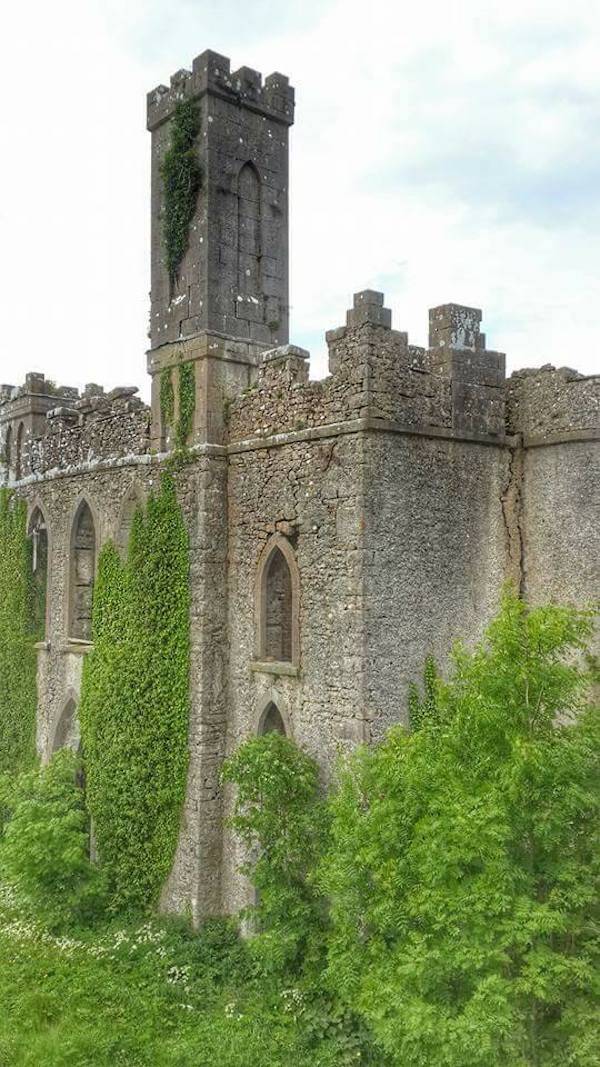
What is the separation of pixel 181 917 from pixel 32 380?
1098 cm

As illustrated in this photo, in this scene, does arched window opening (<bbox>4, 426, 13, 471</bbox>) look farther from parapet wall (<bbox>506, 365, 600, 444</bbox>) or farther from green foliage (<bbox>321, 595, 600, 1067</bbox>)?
green foliage (<bbox>321, 595, 600, 1067</bbox>)

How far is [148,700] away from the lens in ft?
42.6

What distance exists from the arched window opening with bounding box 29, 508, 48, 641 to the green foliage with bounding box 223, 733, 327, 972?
7722 millimetres

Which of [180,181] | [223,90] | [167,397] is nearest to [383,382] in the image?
[167,397]

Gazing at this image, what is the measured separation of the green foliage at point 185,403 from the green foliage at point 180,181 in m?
1.51

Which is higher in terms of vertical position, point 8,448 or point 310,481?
point 8,448

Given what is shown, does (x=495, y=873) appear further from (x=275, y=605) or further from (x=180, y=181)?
(x=180, y=181)

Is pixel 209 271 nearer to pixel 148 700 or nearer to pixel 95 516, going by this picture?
pixel 95 516

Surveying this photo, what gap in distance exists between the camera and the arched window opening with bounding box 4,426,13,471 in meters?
18.4

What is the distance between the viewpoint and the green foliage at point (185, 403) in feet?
41.4

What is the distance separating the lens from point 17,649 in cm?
1712

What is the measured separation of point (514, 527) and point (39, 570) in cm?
985

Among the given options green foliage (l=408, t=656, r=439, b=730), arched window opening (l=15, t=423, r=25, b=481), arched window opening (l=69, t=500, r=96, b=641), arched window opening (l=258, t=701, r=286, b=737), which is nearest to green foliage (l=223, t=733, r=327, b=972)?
arched window opening (l=258, t=701, r=286, b=737)

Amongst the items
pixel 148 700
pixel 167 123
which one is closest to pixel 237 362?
pixel 167 123
